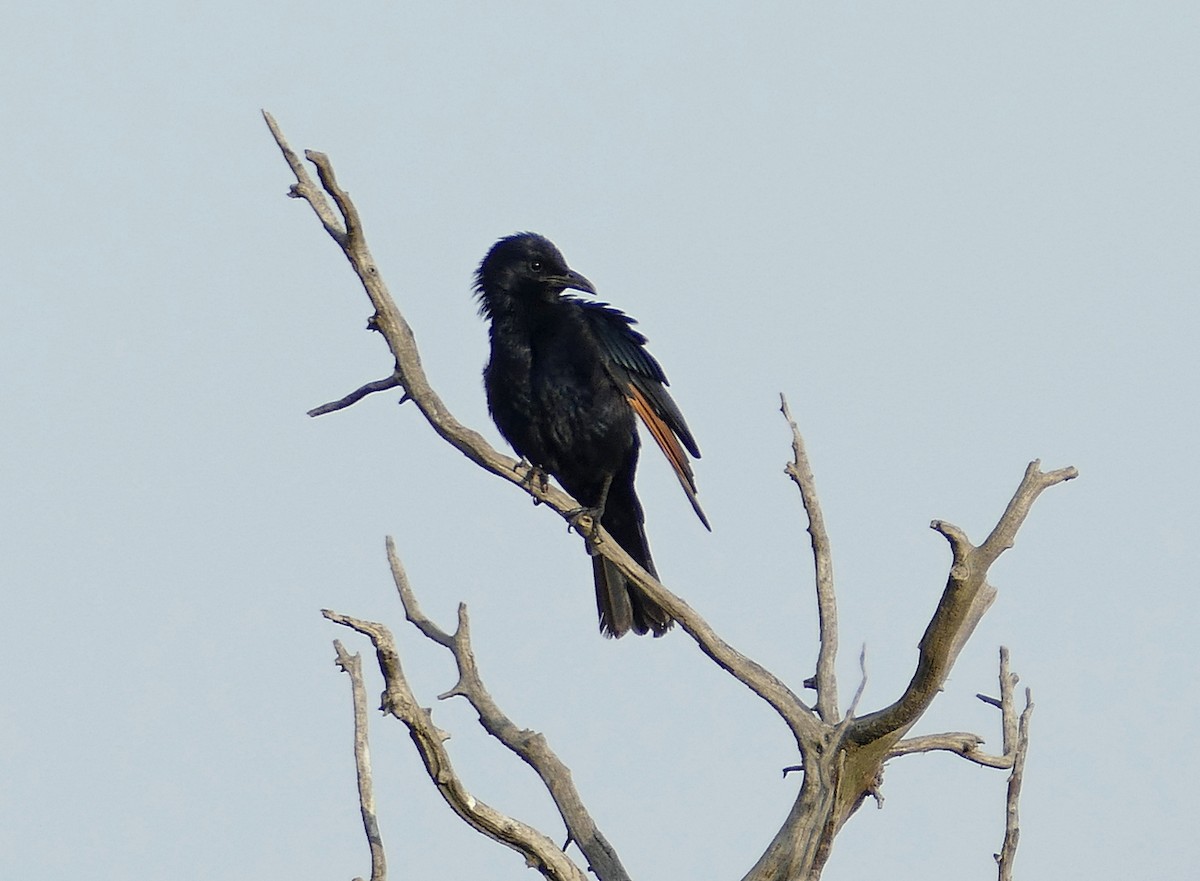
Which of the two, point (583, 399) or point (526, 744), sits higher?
point (583, 399)

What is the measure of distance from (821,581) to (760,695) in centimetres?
43

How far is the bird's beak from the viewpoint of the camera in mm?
7031

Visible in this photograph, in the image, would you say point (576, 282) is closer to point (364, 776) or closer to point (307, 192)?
point (307, 192)

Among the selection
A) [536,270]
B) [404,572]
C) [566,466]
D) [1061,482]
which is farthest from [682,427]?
[1061,482]

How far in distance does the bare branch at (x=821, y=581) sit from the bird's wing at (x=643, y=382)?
1509mm

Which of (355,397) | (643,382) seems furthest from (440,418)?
(643,382)

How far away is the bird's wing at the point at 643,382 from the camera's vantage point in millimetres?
6664

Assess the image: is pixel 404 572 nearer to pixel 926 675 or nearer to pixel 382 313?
pixel 382 313

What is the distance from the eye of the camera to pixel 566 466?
22.4ft

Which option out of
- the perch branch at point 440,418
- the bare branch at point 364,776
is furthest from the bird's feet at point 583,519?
the bare branch at point 364,776

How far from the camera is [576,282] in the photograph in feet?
23.1

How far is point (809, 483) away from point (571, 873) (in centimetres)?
148

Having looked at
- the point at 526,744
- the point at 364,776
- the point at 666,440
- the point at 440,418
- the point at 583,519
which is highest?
the point at 666,440

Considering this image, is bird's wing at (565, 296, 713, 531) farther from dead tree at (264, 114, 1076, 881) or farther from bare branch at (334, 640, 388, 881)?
bare branch at (334, 640, 388, 881)
